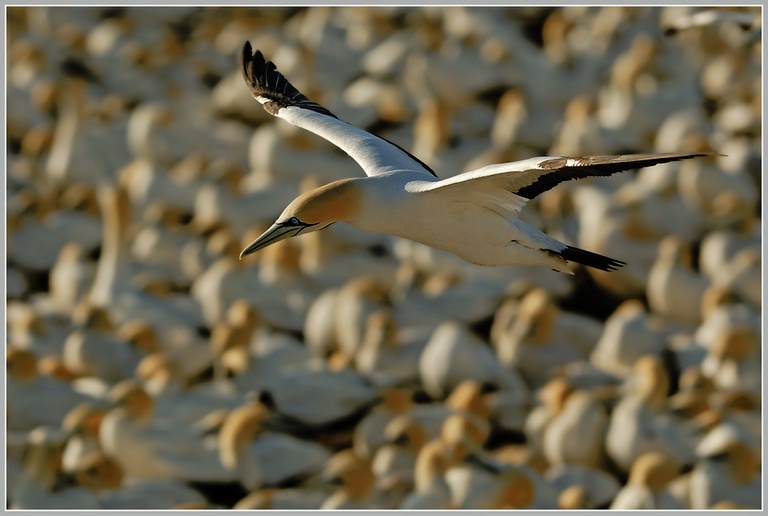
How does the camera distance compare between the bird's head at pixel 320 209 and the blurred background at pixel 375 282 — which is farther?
the blurred background at pixel 375 282

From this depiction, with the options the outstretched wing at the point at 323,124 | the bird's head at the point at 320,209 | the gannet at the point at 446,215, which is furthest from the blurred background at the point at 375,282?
the bird's head at the point at 320,209

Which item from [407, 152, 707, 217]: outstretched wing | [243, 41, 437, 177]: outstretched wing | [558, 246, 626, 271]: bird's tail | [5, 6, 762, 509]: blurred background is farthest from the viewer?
[5, 6, 762, 509]: blurred background

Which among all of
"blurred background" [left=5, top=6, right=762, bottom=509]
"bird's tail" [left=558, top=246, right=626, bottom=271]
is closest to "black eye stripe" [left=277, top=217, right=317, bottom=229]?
"bird's tail" [left=558, top=246, right=626, bottom=271]

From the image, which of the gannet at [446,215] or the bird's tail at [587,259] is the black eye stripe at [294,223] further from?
the bird's tail at [587,259]

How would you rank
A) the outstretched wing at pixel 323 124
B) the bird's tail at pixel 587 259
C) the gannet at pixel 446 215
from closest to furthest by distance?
the gannet at pixel 446 215, the bird's tail at pixel 587 259, the outstretched wing at pixel 323 124

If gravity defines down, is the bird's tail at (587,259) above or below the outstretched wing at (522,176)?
below

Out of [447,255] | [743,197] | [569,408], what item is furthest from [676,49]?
[569,408]

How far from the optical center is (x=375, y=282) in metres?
9.59

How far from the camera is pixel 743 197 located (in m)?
10.6

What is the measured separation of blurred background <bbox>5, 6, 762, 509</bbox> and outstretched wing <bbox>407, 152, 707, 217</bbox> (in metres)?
A: 2.57

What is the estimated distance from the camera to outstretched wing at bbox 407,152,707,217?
2.82 meters

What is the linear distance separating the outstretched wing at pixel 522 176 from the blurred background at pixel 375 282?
257 cm

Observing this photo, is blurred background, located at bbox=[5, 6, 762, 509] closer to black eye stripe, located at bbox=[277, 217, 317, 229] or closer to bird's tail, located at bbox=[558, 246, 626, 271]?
bird's tail, located at bbox=[558, 246, 626, 271]

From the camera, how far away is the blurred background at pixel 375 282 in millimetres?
7332
